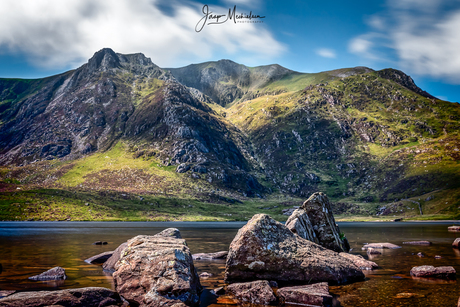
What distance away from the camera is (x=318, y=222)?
35.1 m

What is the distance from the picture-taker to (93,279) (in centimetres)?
2350

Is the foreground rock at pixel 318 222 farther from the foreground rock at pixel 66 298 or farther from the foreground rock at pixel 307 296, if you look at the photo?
the foreground rock at pixel 66 298

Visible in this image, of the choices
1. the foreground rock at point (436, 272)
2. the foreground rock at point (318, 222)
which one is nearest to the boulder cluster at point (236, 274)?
the foreground rock at point (318, 222)

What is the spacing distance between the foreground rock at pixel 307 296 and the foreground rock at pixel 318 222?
12787 mm

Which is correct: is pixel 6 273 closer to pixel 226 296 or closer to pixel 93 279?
pixel 93 279

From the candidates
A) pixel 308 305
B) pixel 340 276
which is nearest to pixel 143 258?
pixel 308 305

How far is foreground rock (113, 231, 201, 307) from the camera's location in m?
16.4

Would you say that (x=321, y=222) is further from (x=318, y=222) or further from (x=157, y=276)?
(x=157, y=276)

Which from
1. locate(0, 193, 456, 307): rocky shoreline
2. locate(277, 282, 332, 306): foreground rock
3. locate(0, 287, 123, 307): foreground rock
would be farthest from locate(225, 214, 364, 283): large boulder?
locate(0, 287, 123, 307): foreground rock

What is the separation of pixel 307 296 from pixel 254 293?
3404 millimetres

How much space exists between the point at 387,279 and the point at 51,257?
124ft

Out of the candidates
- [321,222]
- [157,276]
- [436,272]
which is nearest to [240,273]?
[157,276]

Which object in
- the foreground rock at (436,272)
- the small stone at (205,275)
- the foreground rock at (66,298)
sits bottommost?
the small stone at (205,275)

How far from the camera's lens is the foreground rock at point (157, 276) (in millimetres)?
16391
